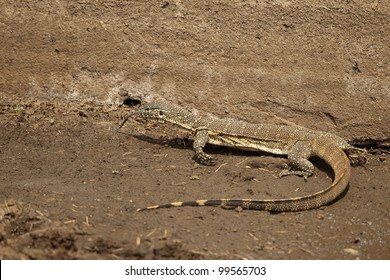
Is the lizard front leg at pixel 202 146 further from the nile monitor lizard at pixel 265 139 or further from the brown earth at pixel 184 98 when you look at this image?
the brown earth at pixel 184 98

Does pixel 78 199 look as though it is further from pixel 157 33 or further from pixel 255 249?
pixel 157 33

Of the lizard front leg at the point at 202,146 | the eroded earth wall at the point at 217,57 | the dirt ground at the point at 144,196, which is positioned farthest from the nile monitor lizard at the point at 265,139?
the eroded earth wall at the point at 217,57

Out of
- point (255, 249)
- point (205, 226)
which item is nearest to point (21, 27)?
point (205, 226)

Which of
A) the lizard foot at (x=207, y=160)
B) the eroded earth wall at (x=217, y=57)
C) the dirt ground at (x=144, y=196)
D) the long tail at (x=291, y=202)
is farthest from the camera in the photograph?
the eroded earth wall at (x=217, y=57)

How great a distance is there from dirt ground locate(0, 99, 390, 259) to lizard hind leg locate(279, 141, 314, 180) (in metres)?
0.12

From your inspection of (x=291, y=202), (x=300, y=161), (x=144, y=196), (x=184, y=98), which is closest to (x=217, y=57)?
(x=184, y=98)

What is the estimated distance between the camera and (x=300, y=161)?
28.6 ft

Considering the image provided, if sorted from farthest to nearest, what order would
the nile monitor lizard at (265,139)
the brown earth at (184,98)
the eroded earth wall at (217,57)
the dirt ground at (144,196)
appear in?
the eroded earth wall at (217,57) < the nile monitor lizard at (265,139) < the brown earth at (184,98) < the dirt ground at (144,196)

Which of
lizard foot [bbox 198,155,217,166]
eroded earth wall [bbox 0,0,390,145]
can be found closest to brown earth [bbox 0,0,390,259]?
eroded earth wall [bbox 0,0,390,145]

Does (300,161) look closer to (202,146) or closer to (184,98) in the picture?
(202,146)

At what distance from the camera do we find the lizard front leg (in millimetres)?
8992

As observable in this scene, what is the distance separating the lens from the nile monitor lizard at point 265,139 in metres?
8.64

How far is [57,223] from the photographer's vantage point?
22.9ft

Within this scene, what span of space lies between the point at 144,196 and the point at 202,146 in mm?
1538
